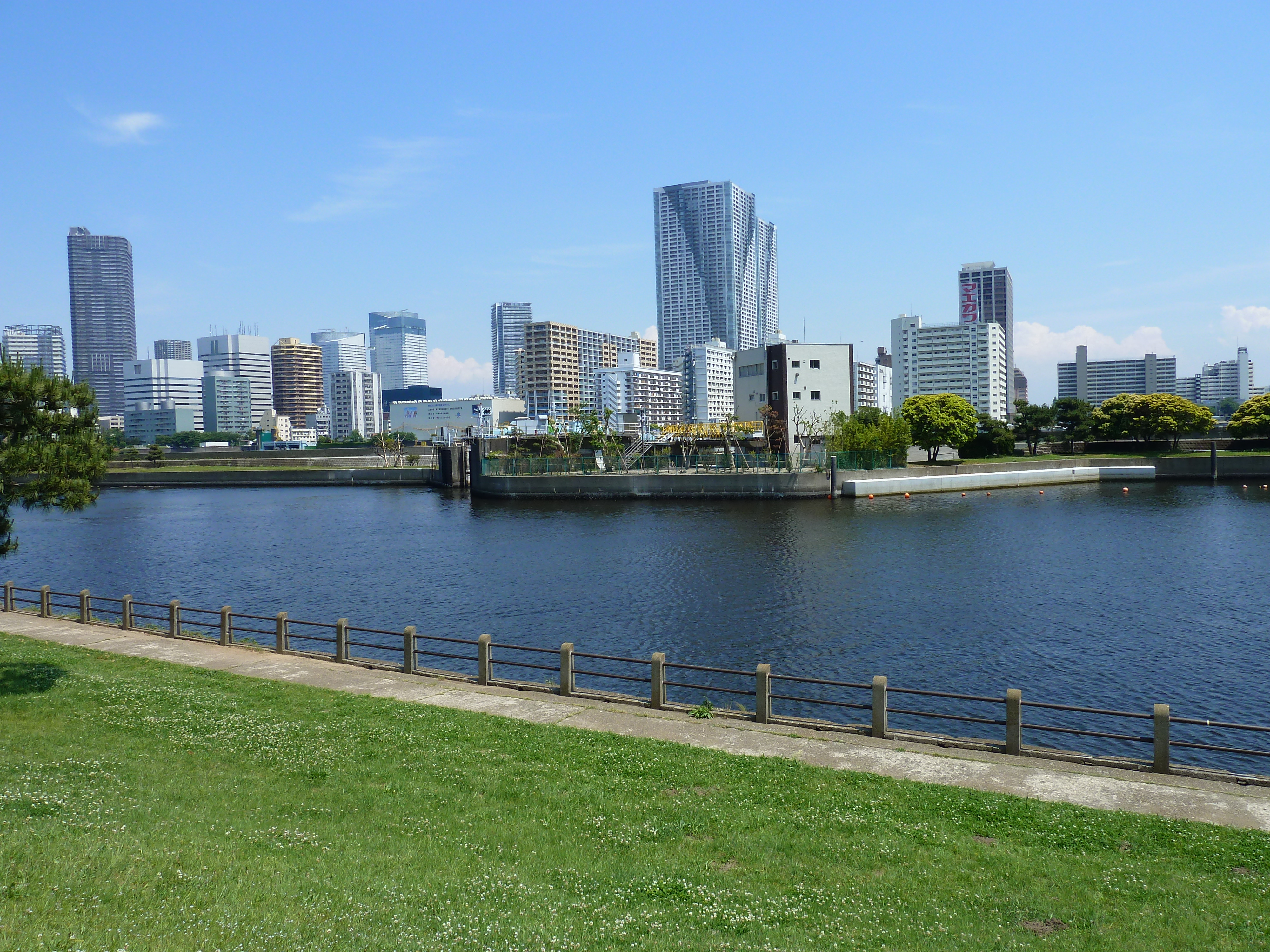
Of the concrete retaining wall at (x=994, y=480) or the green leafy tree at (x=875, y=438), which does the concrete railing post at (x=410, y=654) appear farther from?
the green leafy tree at (x=875, y=438)

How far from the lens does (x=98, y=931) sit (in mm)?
8141

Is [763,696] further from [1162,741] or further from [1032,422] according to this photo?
[1032,422]

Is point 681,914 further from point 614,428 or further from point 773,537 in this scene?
point 614,428

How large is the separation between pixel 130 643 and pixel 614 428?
15383cm

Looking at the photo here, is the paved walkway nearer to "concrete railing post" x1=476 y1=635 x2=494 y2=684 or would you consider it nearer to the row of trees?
"concrete railing post" x1=476 y1=635 x2=494 y2=684

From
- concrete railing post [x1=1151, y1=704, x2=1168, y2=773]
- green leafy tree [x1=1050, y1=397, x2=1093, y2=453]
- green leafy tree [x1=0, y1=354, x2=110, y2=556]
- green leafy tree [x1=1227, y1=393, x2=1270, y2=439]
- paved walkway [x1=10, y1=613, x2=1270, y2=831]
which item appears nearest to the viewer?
paved walkway [x1=10, y1=613, x2=1270, y2=831]

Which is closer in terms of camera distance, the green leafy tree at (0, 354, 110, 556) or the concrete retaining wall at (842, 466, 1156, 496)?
the green leafy tree at (0, 354, 110, 556)

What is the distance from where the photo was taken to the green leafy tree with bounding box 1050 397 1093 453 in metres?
127

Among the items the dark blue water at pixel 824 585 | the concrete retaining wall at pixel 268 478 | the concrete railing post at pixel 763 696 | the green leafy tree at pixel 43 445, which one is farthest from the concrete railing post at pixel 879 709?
the concrete retaining wall at pixel 268 478

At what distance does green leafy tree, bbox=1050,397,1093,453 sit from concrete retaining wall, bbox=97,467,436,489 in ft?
321

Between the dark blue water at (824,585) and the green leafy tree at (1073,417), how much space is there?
124 feet

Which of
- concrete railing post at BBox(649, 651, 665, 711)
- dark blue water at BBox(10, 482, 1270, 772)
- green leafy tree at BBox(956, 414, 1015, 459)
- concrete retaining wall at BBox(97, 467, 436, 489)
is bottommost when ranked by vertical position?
dark blue water at BBox(10, 482, 1270, 772)

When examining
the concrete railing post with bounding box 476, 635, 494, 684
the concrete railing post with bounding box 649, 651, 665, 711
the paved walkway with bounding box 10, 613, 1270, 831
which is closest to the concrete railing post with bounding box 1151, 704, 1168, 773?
the paved walkway with bounding box 10, 613, 1270, 831

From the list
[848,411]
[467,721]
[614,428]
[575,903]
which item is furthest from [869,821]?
[614,428]
